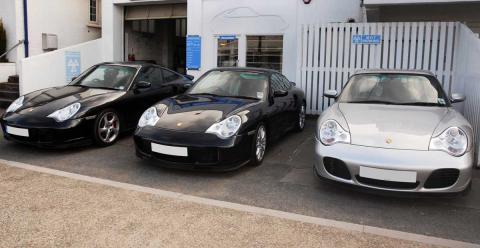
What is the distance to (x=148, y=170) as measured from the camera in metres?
5.63

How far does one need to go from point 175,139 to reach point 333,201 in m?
2.00

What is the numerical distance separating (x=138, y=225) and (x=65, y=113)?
3.10 metres

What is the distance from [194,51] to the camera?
12.2 m

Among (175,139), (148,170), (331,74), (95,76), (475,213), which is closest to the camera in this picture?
(475,213)

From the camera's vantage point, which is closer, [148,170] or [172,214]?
[172,214]

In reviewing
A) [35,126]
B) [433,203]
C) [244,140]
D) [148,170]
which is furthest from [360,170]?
[35,126]

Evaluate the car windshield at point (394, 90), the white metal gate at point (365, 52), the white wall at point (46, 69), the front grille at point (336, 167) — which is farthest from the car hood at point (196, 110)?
the white wall at point (46, 69)

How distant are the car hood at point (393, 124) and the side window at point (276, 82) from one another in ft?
5.29

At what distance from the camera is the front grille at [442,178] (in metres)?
4.24

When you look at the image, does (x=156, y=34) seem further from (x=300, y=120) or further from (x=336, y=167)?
(x=336, y=167)

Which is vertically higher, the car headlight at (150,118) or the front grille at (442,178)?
the car headlight at (150,118)

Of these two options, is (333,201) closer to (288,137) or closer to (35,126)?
(288,137)

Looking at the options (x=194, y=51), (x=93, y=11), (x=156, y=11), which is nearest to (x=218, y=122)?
(x=194, y=51)

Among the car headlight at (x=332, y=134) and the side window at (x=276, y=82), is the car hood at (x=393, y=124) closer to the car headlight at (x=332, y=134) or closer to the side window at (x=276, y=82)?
the car headlight at (x=332, y=134)
